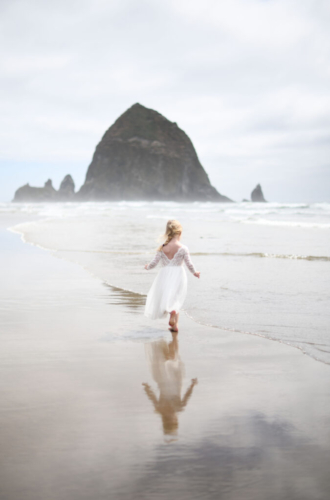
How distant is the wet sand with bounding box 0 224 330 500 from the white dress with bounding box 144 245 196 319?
0.83ft

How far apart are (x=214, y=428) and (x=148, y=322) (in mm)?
2935

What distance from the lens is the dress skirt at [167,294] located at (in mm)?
5492

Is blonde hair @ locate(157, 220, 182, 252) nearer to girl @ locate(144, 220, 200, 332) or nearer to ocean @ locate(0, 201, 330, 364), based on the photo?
girl @ locate(144, 220, 200, 332)

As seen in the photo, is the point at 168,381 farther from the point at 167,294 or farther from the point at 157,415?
the point at 167,294

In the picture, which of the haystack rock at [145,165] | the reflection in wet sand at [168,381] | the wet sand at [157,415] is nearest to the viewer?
the wet sand at [157,415]

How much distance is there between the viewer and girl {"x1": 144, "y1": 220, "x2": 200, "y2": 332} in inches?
216

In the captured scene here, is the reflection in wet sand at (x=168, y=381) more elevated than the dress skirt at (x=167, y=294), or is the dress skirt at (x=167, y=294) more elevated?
the dress skirt at (x=167, y=294)

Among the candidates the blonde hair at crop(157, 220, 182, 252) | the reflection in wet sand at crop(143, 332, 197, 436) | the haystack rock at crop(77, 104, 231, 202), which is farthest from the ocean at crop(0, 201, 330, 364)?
the haystack rock at crop(77, 104, 231, 202)

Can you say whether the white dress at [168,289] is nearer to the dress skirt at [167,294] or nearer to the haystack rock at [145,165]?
the dress skirt at [167,294]

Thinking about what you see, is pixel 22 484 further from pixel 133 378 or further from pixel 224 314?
pixel 224 314

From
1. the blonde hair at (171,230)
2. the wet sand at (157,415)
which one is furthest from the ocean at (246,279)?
the wet sand at (157,415)

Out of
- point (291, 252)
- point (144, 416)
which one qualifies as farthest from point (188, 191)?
point (144, 416)

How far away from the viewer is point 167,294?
18.2 ft

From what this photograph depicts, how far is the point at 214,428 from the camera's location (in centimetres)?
290
